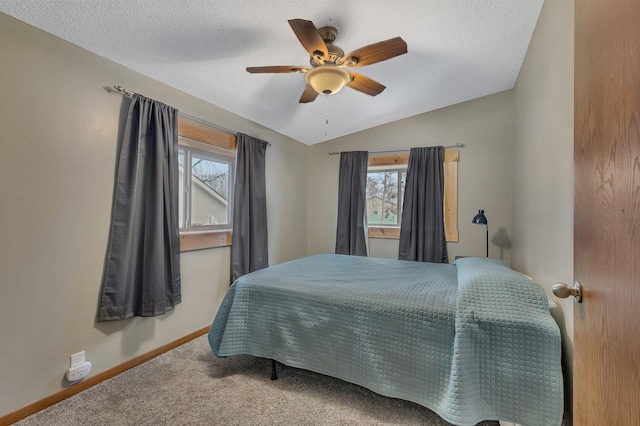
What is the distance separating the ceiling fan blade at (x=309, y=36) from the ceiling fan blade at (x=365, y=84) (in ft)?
1.07

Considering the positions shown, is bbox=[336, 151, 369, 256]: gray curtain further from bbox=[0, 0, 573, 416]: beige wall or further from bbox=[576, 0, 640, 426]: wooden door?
bbox=[576, 0, 640, 426]: wooden door

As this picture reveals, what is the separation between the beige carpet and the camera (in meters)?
1.54

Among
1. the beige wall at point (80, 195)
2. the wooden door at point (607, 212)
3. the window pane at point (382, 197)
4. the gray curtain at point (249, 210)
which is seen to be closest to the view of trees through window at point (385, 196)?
the window pane at point (382, 197)

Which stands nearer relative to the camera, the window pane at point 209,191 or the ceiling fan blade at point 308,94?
the ceiling fan blade at point 308,94

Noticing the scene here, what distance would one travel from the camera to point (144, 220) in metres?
2.12

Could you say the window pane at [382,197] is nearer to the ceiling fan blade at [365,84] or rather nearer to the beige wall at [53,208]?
the ceiling fan blade at [365,84]

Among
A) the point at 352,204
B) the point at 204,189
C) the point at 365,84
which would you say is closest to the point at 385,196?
the point at 352,204

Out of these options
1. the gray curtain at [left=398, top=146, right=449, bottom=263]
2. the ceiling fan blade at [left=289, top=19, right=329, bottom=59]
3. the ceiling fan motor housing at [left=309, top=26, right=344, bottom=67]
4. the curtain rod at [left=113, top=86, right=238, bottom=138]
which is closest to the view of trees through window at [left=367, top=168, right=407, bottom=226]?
the gray curtain at [left=398, top=146, right=449, bottom=263]

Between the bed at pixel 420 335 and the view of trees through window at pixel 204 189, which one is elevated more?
the view of trees through window at pixel 204 189

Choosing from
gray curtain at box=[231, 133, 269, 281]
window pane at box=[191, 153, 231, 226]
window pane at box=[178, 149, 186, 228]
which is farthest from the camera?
gray curtain at box=[231, 133, 269, 281]

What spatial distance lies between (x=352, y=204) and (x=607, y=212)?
3.22 meters

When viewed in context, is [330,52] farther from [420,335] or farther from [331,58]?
[420,335]

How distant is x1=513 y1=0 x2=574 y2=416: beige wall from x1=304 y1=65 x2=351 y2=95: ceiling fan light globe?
119 centimetres

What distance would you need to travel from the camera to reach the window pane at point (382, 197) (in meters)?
3.84
